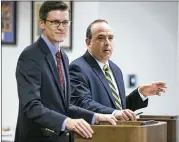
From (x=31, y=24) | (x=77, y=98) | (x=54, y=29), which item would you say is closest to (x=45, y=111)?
(x=54, y=29)

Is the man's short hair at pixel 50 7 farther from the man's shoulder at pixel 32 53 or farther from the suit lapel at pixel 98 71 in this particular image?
the suit lapel at pixel 98 71

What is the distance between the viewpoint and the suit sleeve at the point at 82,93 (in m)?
1.94

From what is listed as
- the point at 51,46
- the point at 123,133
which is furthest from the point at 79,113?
the point at 123,133

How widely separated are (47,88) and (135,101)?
0.87 metres

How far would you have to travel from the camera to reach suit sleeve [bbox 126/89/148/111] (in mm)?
2322

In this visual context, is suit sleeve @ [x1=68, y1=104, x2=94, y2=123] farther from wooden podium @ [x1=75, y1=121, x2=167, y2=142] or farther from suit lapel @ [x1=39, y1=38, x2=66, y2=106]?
wooden podium @ [x1=75, y1=121, x2=167, y2=142]

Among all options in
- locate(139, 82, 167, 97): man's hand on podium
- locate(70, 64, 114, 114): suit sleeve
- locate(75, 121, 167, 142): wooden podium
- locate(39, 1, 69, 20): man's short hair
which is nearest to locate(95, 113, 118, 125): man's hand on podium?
locate(75, 121, 167, 142): wooden podium

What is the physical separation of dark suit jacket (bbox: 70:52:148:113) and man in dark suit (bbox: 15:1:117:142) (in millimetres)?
301

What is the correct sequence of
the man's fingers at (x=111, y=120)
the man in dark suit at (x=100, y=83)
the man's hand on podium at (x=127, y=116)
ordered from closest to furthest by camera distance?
the man's fingers at (x=111, y=120) → the man's hand on podium at (x=127, y=116) → the man in dark suit at (x=100, y=83)

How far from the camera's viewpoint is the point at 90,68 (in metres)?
2.23

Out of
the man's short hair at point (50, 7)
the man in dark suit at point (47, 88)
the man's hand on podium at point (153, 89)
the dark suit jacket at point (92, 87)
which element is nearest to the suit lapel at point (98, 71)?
the dark suit jacket at point (92, 87)

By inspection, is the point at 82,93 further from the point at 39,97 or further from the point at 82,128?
the point at 82,128

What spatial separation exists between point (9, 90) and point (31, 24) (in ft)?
2.02

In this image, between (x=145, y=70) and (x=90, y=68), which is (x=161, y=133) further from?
(x=145, y=70)
